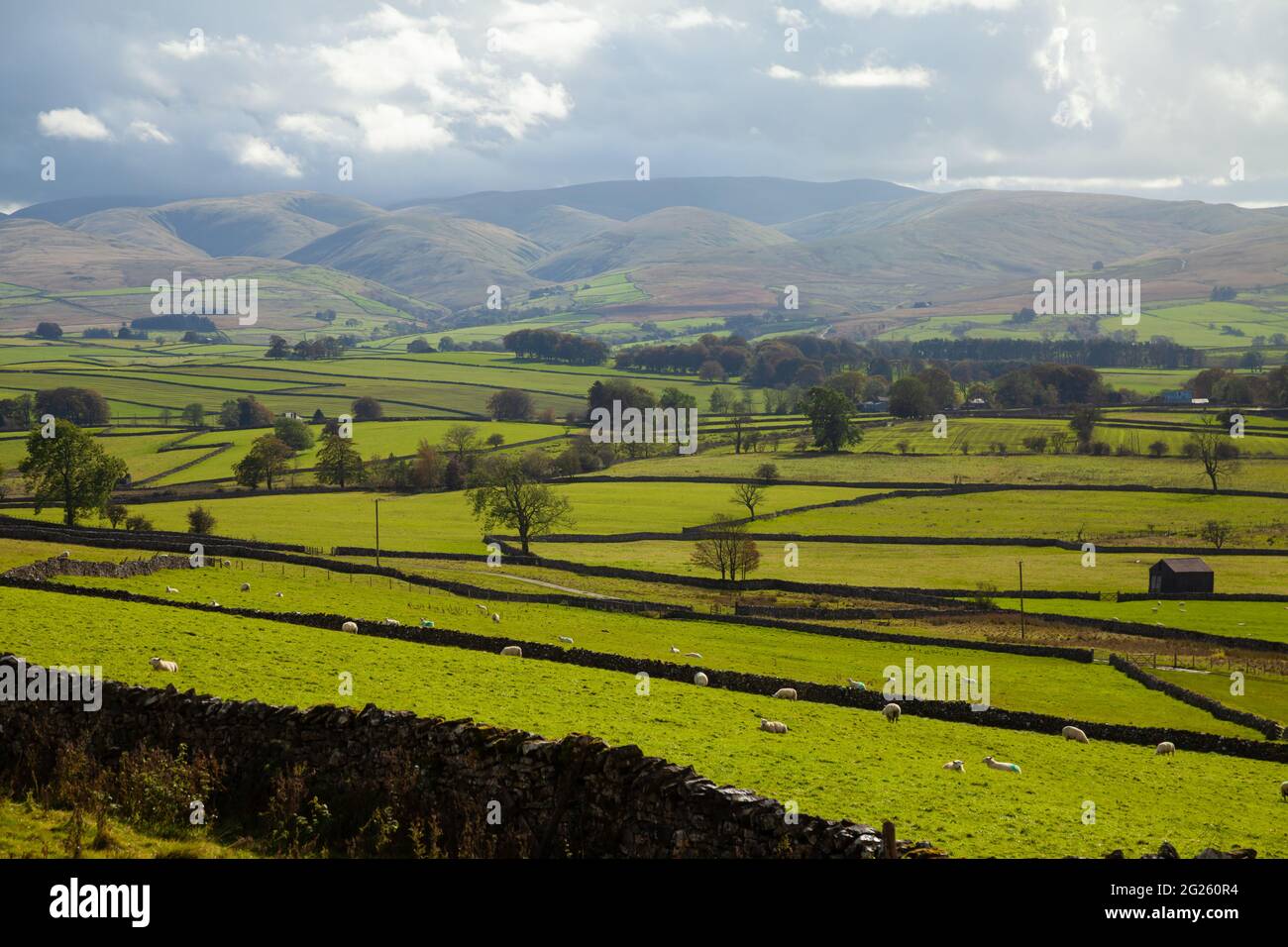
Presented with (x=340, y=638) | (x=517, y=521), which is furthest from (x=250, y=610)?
(x=517, y=521)

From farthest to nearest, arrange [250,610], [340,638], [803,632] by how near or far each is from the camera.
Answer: [803,632], [250,610], [340,638]

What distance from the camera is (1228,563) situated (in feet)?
227

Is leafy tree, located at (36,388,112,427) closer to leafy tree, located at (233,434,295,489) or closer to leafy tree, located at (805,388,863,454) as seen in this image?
leafy tree, located at (233,434,295,489)

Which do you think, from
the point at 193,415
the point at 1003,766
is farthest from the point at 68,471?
the point at 193,415

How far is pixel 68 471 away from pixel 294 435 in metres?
52.8

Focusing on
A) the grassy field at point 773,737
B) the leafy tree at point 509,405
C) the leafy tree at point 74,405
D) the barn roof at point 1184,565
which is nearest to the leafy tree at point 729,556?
the barn roof at point 1184,565

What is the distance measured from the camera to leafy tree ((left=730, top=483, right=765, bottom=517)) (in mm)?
88938

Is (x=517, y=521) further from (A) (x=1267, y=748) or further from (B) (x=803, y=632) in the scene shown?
(A) (x=1267, y=748)

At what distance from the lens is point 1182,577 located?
6138 cm

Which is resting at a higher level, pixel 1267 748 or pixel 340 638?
pixel 340 638

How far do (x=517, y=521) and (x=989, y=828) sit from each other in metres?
61.9

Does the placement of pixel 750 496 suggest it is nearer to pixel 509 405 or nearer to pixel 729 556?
pixel 729 556

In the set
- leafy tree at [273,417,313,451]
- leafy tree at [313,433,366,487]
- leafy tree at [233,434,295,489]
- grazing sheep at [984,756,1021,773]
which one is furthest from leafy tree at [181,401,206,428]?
grazing sheep at [984,756,1021,773]
